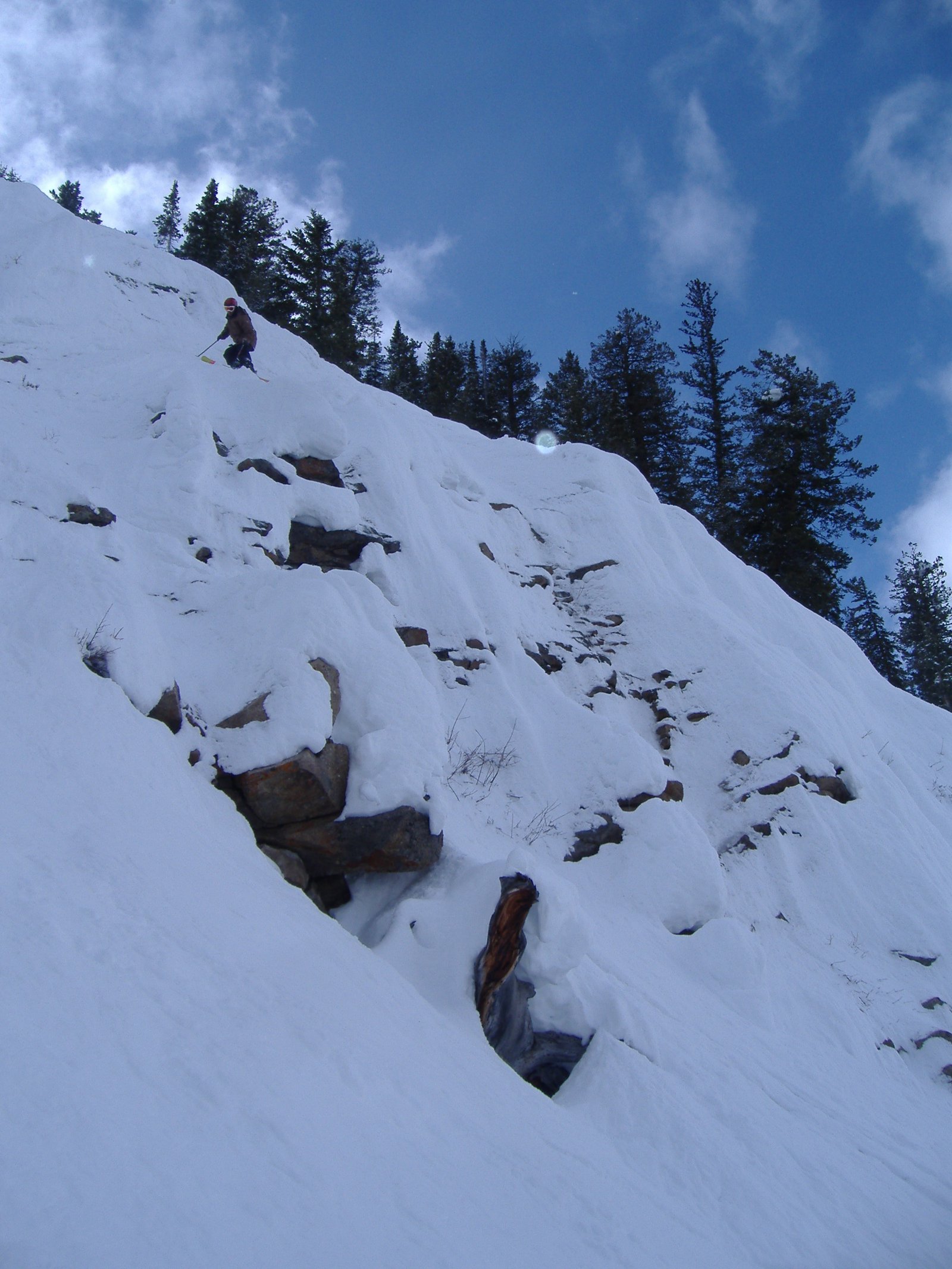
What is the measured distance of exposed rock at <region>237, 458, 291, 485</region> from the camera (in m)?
9.99

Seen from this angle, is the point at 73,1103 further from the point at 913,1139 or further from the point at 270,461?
the point at 270,461

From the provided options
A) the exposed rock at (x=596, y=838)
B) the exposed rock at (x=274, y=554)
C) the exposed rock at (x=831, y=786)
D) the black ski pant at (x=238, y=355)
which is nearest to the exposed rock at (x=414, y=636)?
the exposed rock at (x=274, y=554)

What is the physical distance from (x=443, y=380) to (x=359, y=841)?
32290mm

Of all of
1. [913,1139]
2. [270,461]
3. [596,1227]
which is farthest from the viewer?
[270,461]

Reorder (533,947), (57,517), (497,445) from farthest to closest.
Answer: (497,445)
(57,517)
(533,947)

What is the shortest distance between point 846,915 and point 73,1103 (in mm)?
9158

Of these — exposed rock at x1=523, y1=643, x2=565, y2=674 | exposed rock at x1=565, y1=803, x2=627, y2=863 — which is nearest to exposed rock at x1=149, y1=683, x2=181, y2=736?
exposed rock at x1=565, y1=803, x2=627, y2=863

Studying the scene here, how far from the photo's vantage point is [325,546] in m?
9.99

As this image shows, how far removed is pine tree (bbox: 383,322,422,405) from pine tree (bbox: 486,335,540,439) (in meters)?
3.79

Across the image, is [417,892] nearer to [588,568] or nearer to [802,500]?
[588,568]

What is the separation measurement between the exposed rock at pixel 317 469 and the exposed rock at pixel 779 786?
7.31 meters

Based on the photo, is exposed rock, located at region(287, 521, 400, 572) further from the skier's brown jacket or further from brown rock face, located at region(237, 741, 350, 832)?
the skier's brown jacket

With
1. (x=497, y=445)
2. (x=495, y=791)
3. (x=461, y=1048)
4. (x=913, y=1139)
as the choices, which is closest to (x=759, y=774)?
(x=495, y=791)

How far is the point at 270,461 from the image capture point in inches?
404
